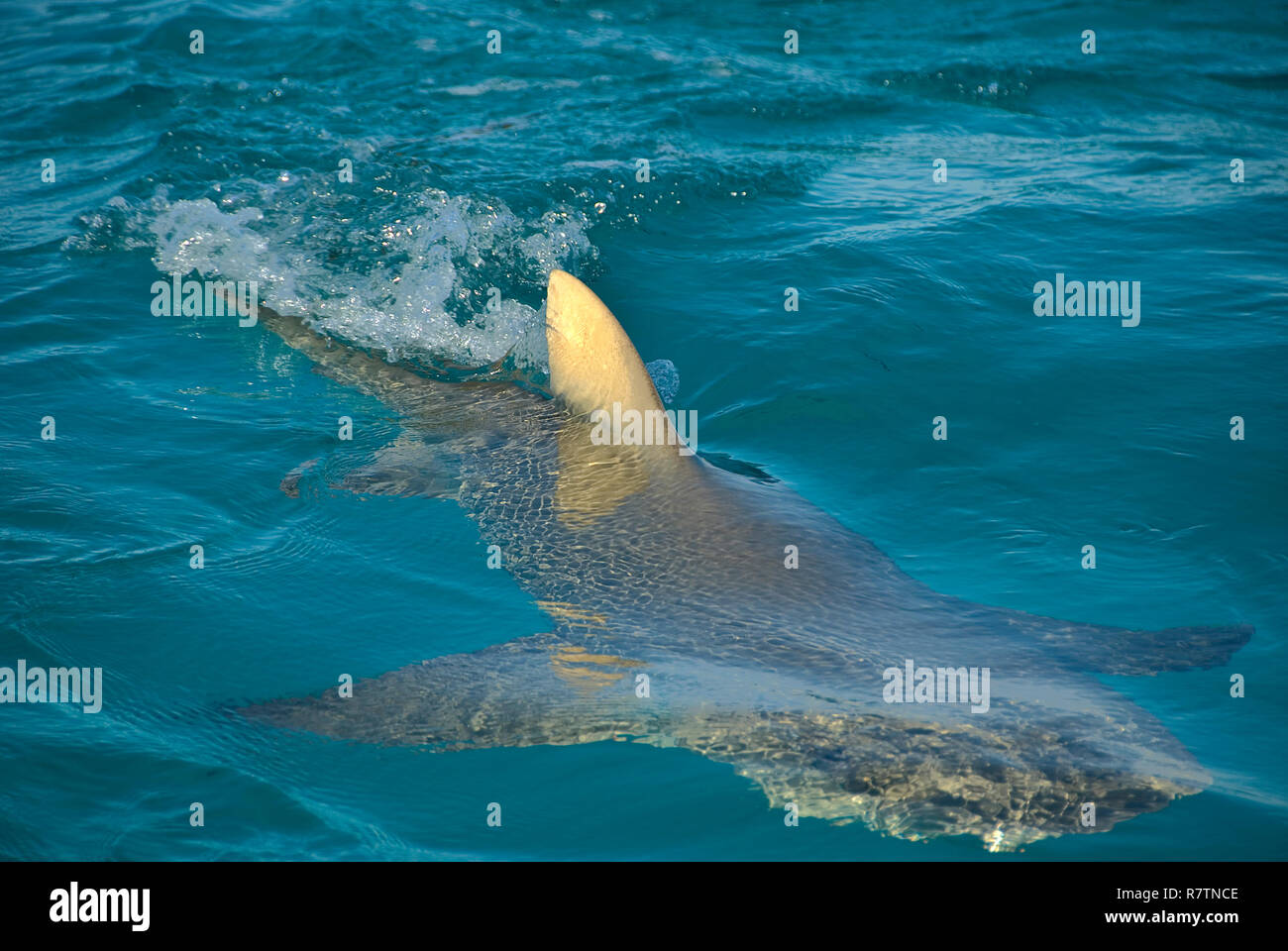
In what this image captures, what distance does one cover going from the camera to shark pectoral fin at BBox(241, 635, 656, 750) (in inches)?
185

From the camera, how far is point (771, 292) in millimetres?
9562

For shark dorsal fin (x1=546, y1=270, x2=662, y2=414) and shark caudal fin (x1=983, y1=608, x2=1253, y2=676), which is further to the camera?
shark dorsal fin (x1=546, y1=270, x2=662, y2=414)

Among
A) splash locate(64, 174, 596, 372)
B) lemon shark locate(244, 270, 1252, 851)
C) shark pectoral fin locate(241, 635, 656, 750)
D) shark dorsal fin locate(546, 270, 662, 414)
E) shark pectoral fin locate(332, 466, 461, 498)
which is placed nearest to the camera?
lemon shark locate(244, 270, 1252, 851)

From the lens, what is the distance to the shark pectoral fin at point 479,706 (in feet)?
15.4

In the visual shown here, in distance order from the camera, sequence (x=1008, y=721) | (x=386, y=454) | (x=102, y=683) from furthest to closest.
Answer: (x=386, y=454)
(x=102, y=683)
(x=1008, y=721)

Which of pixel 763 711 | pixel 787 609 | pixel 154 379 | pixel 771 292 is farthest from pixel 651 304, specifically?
pixel 763 711

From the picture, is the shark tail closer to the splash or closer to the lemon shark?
the lemon shark

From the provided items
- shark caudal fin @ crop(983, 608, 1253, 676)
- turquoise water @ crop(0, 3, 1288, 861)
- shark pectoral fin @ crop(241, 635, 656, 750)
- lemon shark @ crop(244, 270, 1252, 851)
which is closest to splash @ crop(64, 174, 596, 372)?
turquoise water @ crop(0, 3, 1288, 861)

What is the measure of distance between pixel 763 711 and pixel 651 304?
5.29m

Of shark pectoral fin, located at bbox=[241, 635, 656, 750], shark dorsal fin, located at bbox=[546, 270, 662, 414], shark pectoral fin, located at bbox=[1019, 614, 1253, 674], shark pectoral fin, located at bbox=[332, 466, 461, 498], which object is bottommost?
shark pectoral fin, located at bbox=[241, 635, 656, 750]

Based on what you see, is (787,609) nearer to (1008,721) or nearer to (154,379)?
(1008,721)

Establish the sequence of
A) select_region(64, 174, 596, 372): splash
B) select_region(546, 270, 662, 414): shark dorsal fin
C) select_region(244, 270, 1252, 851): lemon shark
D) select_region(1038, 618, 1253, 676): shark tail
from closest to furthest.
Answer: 1. select_region(244, 270, 1252, 851): lemon shark
2. select_region(1038, 618, 1253, 676): shark tail
3. select_region(546, 270, 662, 414): shark dorsal fin
4. select_region(64, 174, 596, 372): splash

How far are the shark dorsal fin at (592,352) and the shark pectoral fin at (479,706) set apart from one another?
65.2 inches
